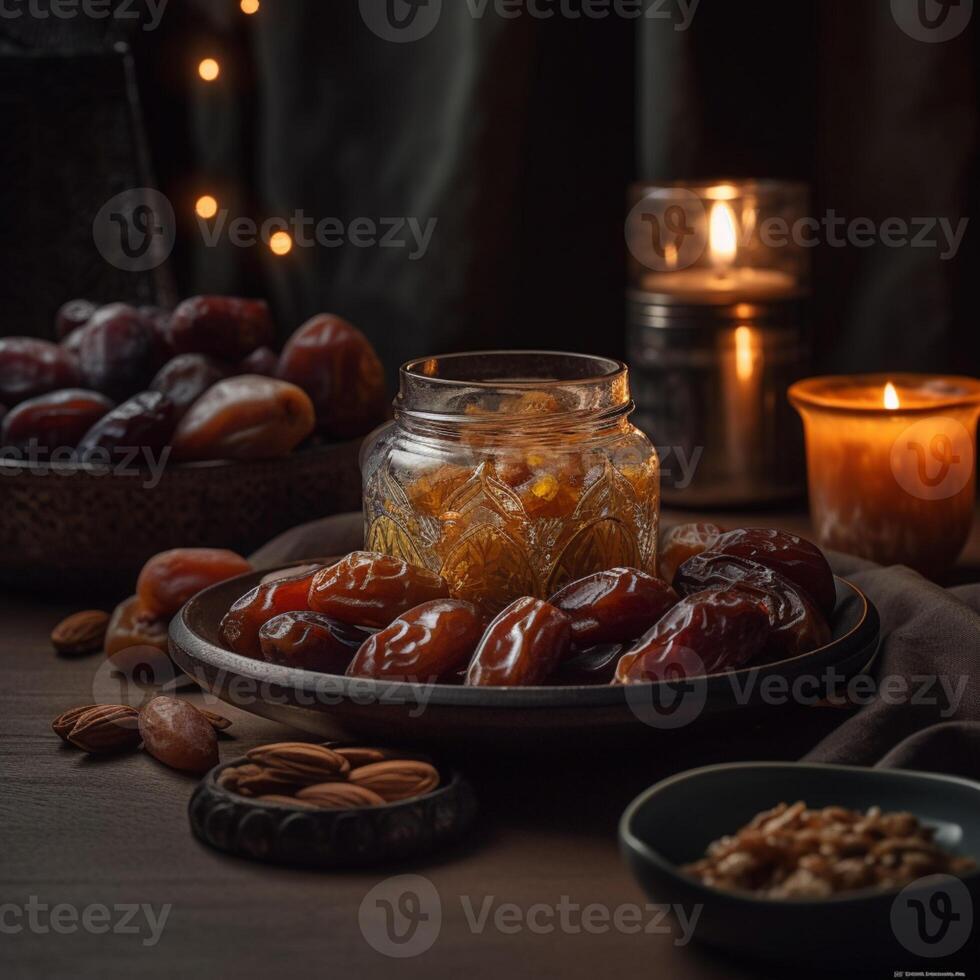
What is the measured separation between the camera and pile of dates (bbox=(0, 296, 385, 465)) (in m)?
1.03

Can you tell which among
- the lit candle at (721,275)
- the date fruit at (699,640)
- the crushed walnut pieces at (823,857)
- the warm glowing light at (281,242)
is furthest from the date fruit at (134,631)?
the warm glowing light at (281,242)

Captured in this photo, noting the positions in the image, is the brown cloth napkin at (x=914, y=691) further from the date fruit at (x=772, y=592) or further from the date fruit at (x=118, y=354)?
the date fruit at (x=118, y=354)

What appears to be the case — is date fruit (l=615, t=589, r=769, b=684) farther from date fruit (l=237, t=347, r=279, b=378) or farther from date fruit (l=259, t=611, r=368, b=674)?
date fruit (l=237, t=347, r=279, b=378)

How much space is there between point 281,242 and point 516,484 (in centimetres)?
89

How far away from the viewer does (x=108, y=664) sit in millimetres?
908

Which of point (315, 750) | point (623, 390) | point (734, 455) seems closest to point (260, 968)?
point (315, 750)

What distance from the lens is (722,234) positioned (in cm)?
130

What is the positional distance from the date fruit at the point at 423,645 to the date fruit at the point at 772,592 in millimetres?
134

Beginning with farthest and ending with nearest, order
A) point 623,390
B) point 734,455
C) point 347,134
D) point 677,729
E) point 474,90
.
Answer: point 347,134
point 474,90
point 734,455
point 623,390
point 677,729

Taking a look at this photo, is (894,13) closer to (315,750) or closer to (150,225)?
(150,225)

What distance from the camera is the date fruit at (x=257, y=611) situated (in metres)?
0.74

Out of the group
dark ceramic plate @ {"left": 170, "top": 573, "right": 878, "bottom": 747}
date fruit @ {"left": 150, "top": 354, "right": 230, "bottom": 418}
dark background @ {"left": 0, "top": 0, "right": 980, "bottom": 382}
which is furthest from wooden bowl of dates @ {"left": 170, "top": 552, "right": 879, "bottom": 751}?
dark background @ {"left": 0, "top": 0, "right": 980, "bottom": 382}

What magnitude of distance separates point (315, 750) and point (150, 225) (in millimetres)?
931

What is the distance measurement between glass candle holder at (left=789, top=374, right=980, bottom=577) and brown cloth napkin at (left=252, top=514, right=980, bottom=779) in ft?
0.48
